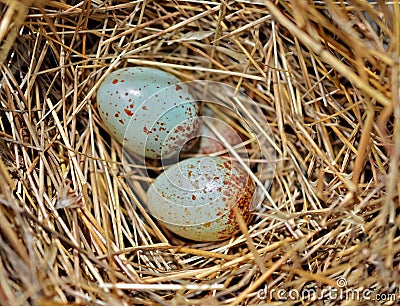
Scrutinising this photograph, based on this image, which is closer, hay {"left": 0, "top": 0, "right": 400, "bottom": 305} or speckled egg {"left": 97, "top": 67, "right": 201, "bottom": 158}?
hay {"left": 0, "top": 0, "right": 400, "bottom": 305}

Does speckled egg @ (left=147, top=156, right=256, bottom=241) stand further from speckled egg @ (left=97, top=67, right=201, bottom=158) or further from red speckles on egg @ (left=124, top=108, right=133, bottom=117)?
red speckles on egg @ (left=124, top=108, right=133, bottom=117)

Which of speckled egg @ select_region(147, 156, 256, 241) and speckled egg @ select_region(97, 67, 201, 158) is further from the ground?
speckled egg @ select_region(97, 67, 201, 158)

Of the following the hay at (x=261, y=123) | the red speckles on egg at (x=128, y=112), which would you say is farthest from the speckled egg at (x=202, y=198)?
the red speckles on egg at (x=128, y=112)

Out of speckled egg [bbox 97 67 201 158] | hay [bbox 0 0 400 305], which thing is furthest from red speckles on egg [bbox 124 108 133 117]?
hay [bbox 0 0 400 305]

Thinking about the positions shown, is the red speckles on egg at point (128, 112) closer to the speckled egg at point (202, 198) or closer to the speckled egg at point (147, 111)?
the speckled egg at point (147, 111)

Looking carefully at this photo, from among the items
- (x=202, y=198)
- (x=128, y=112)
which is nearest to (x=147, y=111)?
(x=128, y=112)

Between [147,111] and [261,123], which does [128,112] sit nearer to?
[147,111]
